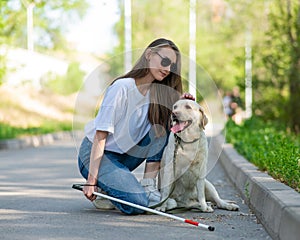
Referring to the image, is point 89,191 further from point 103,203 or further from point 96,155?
point 103,203

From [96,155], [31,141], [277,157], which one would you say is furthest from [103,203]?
[31,141]

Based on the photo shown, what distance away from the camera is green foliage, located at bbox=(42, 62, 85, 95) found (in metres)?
52.5

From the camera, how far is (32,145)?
23.2m

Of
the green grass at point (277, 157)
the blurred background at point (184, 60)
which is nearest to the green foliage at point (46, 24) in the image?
the blurred background at point (184, 60)

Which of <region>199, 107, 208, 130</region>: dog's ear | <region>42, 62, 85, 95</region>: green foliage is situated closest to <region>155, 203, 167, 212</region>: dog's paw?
<region>199, 107, 208, 130</region>: dog's ear

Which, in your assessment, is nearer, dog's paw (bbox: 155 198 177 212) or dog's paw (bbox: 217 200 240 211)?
dog's paw (bbox: 155 198 177 212)

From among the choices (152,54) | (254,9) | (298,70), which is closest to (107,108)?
(152,54)

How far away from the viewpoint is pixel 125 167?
27.0 feet

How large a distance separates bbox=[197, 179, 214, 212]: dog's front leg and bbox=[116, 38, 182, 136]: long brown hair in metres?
0.63

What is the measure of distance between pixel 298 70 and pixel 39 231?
14.6 meters

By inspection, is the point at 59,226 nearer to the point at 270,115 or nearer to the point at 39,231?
the point at 39,231

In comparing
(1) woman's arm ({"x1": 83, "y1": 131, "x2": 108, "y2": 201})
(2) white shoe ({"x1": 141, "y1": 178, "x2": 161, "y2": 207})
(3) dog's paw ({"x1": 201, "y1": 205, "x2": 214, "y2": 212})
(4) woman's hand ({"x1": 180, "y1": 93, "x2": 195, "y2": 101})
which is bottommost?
(3) dog's paw ({"x1": 201, "y1": 205, "x2": 214, "y2": 212})

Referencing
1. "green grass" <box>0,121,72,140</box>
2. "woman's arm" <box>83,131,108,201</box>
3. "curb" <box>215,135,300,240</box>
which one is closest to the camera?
"curb" <box>215,135,300,240</box>

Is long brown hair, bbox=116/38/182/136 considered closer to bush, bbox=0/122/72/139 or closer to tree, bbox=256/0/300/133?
tree, bbox=256/0/300/133
